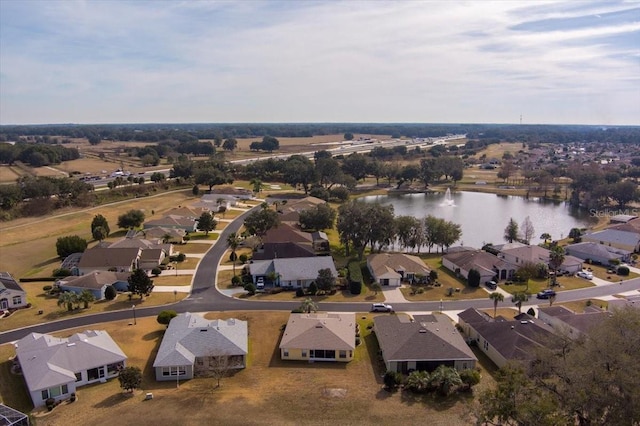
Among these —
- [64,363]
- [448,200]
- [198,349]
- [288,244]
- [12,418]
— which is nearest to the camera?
[12,418]

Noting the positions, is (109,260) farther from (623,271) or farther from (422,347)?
(623,271)

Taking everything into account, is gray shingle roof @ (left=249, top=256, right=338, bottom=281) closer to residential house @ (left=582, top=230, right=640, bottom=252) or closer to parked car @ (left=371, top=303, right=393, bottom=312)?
parked car @ (left=371, top=303, right=393, bottom=312)

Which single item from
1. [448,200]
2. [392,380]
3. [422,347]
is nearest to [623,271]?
[422,347]

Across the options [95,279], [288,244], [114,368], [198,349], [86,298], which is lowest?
[114,368]

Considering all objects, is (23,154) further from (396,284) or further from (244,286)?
(396,284)

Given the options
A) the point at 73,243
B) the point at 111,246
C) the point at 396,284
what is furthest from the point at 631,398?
Result: the point at 73,243

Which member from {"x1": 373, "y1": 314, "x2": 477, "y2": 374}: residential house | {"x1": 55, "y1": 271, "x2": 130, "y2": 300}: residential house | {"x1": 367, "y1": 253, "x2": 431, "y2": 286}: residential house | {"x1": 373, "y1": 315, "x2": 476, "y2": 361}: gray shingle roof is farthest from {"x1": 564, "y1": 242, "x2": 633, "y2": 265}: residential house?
{"x1": 55, "y1": 271, "x2": 130, "y2": 300}: residential house

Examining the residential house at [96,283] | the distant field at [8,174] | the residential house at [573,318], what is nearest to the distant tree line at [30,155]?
the distant field at [8,174]

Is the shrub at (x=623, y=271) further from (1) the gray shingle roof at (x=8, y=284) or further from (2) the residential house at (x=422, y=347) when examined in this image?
(1) the gray shingle roof at (x=8, y=284)
